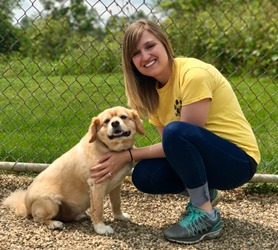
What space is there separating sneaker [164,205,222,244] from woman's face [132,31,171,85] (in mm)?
811

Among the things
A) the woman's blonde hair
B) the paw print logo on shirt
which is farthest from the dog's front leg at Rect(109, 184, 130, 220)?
the paw print logo on shirt

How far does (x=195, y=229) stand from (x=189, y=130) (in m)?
0.55

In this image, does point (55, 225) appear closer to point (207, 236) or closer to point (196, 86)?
point (207, 236)

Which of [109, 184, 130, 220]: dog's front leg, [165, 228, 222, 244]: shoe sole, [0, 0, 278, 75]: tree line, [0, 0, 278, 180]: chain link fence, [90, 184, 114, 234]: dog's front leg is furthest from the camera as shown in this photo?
[0, 0, 278, 75]: tree line

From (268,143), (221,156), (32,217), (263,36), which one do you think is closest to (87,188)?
(32,217)

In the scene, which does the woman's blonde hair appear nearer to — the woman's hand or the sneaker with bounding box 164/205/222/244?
the woman's hand

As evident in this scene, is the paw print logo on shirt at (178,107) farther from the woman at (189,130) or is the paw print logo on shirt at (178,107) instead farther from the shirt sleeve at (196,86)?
the shirt sleeve at (196,86)

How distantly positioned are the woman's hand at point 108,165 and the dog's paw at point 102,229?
9.9 inches

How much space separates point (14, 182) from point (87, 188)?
3.30 feet

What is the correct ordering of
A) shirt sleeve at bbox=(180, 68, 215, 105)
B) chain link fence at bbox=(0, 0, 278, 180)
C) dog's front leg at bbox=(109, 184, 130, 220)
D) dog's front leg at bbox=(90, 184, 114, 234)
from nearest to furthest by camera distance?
shirt sleeve at bbox=(180, 68, 215, 105)
dog's front leg at bbox=(90, 184, 114, 234)
dog's front leg at bbox=(109, 184, 130, 220)
chain link fence at bbox=(0, 0, 278, 180)

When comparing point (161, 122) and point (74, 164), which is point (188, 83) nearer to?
point (161, 122)

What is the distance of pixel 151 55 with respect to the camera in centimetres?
319

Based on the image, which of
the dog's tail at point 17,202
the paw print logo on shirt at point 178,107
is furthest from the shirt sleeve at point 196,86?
the dog's tail at point 17,202

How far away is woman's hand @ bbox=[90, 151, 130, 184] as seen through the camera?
3.27 meters
